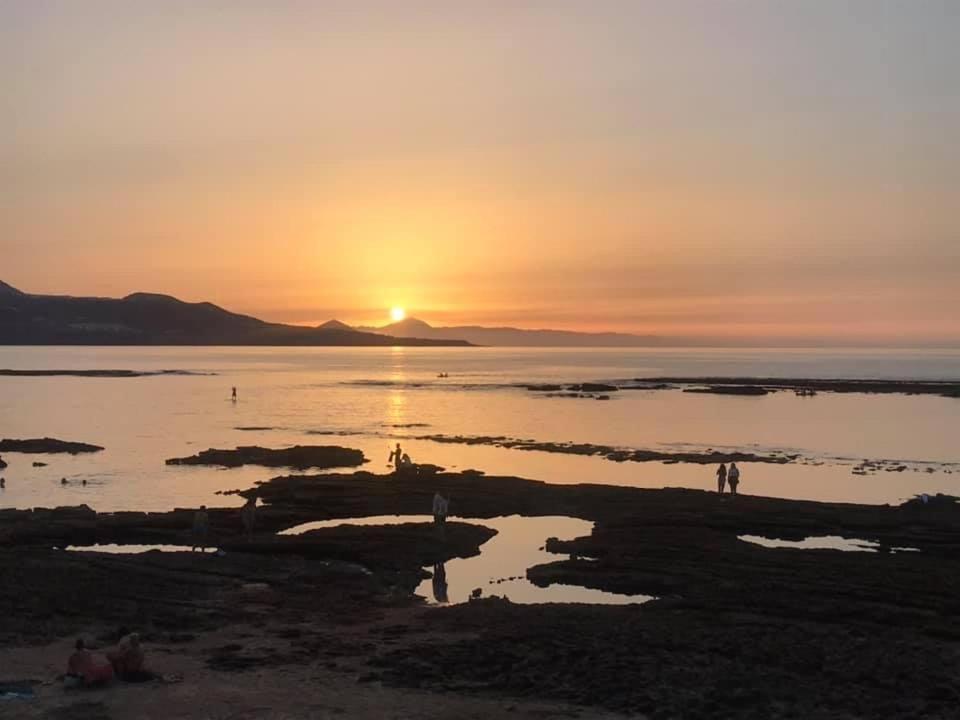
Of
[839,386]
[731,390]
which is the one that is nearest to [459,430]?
[731,390]

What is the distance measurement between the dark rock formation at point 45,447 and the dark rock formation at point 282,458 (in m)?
8.24

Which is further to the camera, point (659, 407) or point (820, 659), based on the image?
point (659, 407)

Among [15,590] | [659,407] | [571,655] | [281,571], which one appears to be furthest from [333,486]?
[659,407]

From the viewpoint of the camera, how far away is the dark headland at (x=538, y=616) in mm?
16688

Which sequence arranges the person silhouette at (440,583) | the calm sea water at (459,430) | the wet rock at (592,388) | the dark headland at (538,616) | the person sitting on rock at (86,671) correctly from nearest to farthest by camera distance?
the person sitting on rock at (86,671)
the dark headland at (538,616)
the person silhouette at (440,583)
the calm sea water at (459,430)
the wet rock at (592,388)

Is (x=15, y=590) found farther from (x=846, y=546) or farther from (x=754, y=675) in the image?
(x=846, y=546)

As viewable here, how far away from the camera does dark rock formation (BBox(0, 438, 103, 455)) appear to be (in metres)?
61.0

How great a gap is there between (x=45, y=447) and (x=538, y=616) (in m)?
49.9

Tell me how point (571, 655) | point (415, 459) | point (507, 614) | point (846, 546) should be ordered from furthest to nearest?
point (415, 459)
point (846, 546)
point (507, 614)
point (571, 655)

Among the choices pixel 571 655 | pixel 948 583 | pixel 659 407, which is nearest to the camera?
pixel 571 655

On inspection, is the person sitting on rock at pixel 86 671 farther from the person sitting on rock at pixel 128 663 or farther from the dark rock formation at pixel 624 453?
the dark rock formation at pixel 624 453

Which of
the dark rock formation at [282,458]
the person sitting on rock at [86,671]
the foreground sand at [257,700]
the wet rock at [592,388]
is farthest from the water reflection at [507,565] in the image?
the wet rock at [592,388]

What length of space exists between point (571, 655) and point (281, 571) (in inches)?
430

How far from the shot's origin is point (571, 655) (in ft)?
61.4
